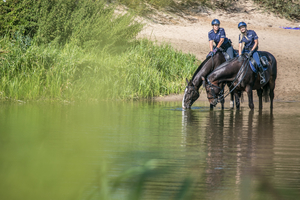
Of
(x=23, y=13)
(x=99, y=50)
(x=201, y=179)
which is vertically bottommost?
(x=201, y=179)

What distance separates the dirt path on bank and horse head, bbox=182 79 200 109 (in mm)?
3249

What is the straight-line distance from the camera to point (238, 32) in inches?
1166

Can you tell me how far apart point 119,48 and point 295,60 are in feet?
31.9

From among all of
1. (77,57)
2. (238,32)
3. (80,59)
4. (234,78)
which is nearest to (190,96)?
(234,78)

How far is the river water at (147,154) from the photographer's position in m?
3.12

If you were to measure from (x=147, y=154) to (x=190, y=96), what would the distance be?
676 centimetres

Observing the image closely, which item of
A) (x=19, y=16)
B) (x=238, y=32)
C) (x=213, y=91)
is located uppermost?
(x=238, y=32)

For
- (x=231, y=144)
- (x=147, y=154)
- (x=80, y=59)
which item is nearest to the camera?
(x=147, y=154)

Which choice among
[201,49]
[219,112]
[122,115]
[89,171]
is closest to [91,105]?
[122,115]

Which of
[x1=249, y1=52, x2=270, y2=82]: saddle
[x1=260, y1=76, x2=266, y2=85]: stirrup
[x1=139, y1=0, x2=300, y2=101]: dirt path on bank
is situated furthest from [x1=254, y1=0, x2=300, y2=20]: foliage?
[x1=260, y1=76, x2=266, y2=85]: stirrup

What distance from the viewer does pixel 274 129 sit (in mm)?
8195

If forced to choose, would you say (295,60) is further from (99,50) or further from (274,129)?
(274,129)

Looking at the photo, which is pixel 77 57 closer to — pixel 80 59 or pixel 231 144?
pixel 80 59

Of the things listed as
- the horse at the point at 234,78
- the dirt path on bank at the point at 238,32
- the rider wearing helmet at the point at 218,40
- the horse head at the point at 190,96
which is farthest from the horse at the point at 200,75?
the dirt path on bank at the point at 238,32
